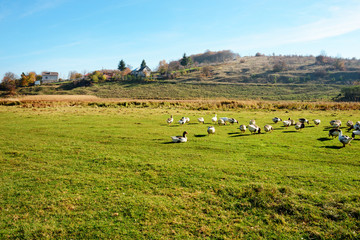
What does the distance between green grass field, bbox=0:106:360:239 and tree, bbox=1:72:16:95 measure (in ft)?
354

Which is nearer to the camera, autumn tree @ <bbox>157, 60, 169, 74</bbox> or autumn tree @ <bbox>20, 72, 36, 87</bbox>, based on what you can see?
autumn tree @ <bbox>20, 72, 36, 87</bbox>

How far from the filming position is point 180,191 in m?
10.1

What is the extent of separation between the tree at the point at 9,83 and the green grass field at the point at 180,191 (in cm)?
10793

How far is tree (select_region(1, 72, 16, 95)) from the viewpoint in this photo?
4064 inches

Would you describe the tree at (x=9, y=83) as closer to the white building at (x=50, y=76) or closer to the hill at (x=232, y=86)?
the hill at (x=232, y=86)

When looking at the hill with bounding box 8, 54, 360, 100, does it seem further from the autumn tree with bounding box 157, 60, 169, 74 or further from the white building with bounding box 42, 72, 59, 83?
the white building with bounding box 42, 72, 59, 83

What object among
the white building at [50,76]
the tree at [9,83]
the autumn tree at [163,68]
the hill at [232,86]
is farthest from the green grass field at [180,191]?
the white building at [50,76]

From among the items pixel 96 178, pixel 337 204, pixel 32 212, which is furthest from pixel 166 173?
pixel 337 204

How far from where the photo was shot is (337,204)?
869cm

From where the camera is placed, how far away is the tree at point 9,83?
103 meters

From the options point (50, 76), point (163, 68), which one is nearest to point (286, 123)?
point (163, 68)

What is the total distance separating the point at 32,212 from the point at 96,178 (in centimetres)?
318

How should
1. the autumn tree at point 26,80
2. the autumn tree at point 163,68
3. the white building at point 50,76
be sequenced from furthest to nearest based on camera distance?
the white building at point 50,76
the autumn tree at point 163,68
the autumn tree at point 26,80

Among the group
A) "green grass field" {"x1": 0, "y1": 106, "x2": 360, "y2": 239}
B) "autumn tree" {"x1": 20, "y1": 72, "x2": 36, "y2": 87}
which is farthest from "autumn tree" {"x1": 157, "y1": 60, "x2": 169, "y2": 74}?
"green grass field" {"x1": 0, "y1": 106, "x2": 360, "y2": 239}
